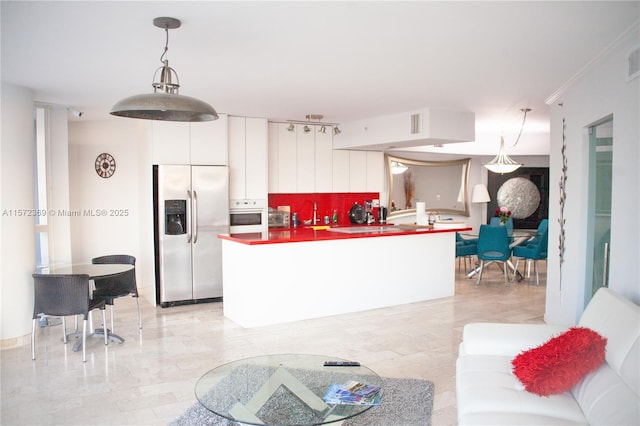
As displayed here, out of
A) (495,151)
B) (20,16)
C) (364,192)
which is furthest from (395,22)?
(495,151)

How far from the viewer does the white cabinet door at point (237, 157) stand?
272 inches

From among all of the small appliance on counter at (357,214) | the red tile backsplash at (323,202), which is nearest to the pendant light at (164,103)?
the red tile backsplash at (323,202)

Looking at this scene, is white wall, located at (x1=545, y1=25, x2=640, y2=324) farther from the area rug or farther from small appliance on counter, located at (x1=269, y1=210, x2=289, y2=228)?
small appliance on counter, located at (x1=269, y1=210, x2=289, y2=228)

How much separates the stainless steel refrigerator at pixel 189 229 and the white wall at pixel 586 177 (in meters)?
4.06

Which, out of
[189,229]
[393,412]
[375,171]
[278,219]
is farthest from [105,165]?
[393,412]

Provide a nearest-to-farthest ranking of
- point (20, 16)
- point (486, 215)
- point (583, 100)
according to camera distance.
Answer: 1. point (20, 16)
2. point (583, 100)
3. point (486, 215)

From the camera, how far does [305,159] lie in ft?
26.2

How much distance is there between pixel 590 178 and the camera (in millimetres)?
4477

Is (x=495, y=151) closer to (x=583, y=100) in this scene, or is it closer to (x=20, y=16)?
Answer: (x=583, y=100)

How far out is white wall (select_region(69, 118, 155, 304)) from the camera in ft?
23.4

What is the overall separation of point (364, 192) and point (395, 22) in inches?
221

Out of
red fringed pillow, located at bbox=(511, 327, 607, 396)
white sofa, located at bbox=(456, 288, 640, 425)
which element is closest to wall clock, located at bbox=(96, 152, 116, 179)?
white sofa, located at bbox=(456, 288, 640, 425)

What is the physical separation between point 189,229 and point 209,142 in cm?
120

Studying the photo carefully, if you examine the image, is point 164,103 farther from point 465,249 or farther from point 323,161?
point 465,249
